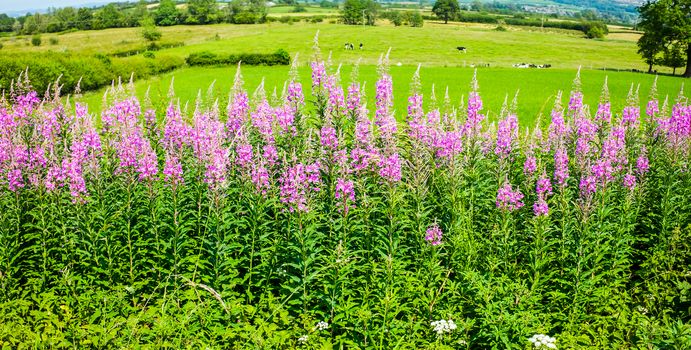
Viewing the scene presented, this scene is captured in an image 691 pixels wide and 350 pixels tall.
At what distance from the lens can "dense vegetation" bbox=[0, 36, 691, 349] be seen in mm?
6734

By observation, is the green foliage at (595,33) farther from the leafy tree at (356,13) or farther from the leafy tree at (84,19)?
the leafy tree at (84,19)

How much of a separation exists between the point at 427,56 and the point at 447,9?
79.3m

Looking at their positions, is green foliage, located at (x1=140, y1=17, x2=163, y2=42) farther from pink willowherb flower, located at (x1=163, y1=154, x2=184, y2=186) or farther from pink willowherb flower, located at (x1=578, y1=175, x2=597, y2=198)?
pink willowherb flower, located at (x1=578, y1=175, x2=597, y2=198)

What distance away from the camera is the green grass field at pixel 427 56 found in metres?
46.0

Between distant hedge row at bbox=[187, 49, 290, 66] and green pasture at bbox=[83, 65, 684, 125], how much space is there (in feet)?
6.11

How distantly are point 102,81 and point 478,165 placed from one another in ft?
151

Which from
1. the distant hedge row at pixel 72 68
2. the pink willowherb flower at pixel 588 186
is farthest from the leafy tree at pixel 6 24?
the pink willowherb flower at pixel 588 186

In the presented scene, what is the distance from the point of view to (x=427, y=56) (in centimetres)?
7844

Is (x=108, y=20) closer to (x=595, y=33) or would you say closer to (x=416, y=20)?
(x=416, y=20)

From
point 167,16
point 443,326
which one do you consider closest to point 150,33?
point 167,16

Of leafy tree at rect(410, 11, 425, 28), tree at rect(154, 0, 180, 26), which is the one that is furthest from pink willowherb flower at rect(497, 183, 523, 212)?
tree at rect(154, 0, 180, 26)

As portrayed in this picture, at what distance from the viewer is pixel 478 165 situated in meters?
9.92

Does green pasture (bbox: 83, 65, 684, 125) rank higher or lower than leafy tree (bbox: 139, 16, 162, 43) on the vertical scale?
lower

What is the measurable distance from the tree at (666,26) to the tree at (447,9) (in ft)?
296
